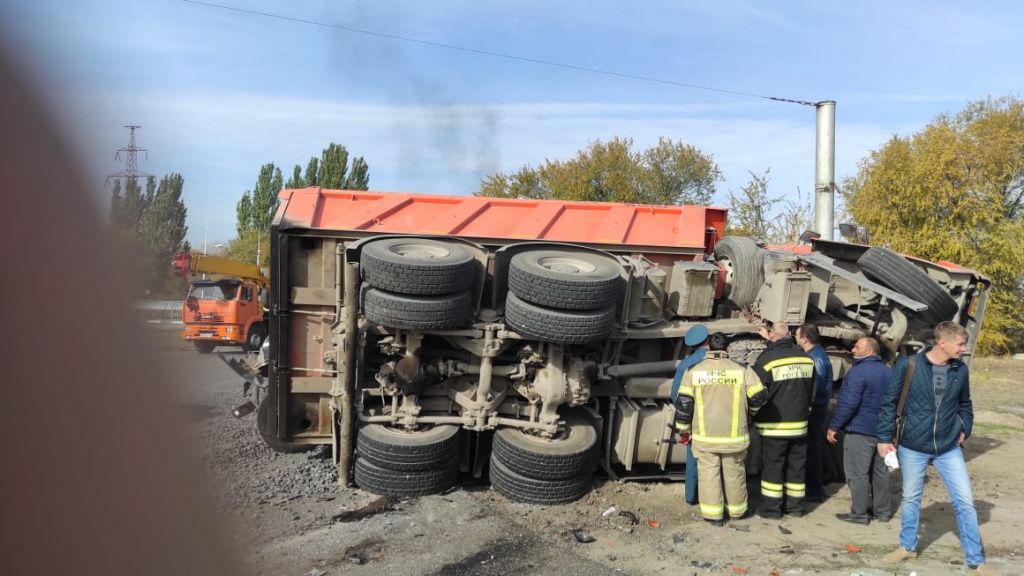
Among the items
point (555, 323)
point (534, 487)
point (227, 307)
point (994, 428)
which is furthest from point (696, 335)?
point (227, 307)

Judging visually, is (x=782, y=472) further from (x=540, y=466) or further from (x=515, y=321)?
(x=515, y=321)

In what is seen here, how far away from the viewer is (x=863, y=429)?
18.3 ft

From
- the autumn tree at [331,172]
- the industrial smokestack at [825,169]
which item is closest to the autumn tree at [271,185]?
the autumn tree at [331,172]

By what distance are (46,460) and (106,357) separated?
0.55 feet

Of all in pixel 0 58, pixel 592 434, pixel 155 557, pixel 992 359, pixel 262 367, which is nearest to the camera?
pixel 0 58

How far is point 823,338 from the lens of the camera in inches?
254

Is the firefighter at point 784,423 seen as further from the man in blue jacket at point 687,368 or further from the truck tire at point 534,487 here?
the truck tire at point 534,487

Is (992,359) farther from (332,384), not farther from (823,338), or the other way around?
(332,384)

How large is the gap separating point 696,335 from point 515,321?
5.25 ft

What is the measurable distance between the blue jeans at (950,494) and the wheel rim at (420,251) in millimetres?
3632

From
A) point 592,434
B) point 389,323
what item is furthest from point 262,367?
point 592,434

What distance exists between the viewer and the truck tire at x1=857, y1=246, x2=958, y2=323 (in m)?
6.48

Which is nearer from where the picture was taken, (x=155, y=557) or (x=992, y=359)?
(x=155, y=557)

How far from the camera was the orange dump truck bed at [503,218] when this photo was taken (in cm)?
599
